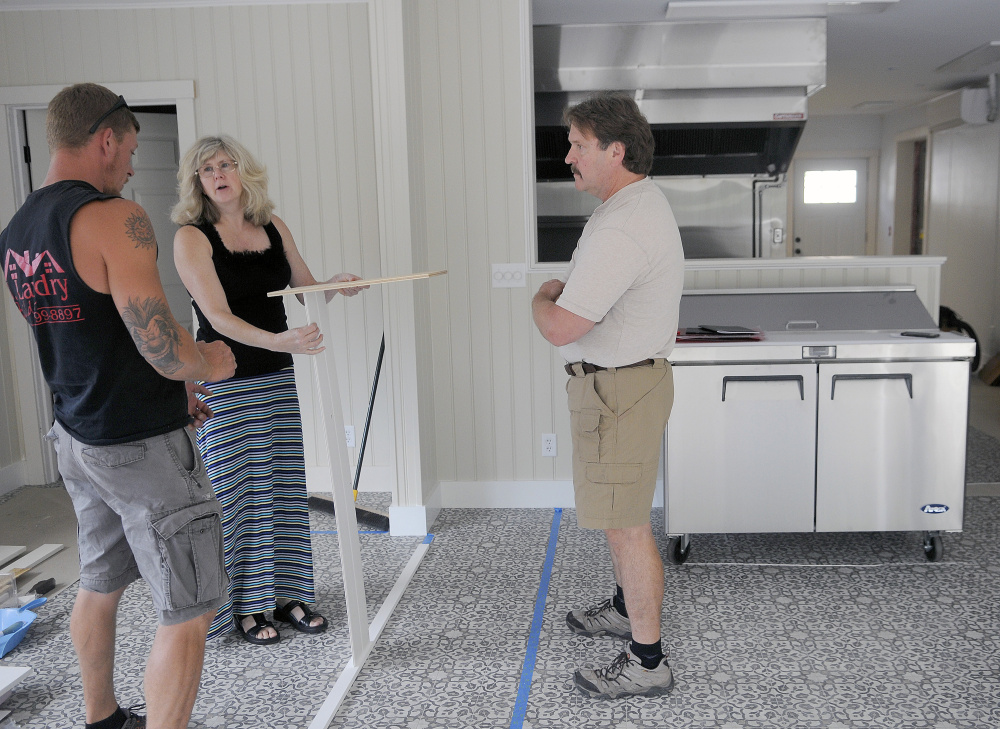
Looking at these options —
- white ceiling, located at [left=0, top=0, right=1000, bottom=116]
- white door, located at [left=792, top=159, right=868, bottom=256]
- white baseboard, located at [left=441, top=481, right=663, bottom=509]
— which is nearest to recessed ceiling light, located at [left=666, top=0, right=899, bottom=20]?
white ceiling, located at [left=0, top=0, right=1000, bottom=116]

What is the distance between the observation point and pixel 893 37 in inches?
225

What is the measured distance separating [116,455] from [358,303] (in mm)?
2573

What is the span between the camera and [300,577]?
2.77 meters

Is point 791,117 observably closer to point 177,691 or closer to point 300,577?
point 300,577

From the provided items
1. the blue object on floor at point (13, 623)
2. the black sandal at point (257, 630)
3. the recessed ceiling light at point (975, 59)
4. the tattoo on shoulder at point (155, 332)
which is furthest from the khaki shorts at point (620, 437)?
the recessed ceiling light at point (975, 59)

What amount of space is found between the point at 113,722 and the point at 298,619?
29.8 inches

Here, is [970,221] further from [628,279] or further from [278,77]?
[628,279]

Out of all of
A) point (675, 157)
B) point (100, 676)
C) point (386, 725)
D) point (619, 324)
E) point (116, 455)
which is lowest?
point (386, 725)

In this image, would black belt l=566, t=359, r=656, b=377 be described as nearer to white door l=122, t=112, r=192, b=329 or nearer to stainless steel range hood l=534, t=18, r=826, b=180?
white door l=122, t=112, r=192, b=329

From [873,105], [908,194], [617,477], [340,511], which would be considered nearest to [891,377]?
[617,477]

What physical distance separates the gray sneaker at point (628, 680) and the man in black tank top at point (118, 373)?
3.44 ft

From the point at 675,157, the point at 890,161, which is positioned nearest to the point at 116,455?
the point at 675,157

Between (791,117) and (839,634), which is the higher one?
(791,117)

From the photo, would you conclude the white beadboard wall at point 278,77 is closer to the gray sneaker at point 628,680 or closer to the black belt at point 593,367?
the black belt at point 593,367
